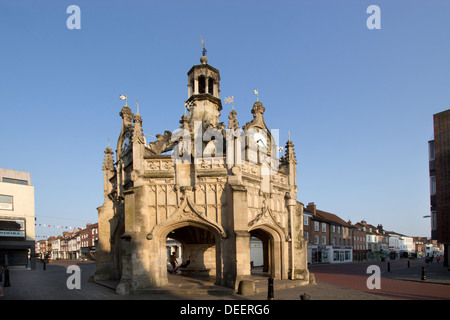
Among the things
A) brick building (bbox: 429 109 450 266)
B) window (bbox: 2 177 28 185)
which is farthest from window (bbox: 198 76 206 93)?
window (bbox: 2 177 28 185)

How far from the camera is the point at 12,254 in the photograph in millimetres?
36969

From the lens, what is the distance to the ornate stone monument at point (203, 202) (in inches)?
588

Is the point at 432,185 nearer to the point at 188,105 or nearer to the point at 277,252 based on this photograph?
the point at 277,252

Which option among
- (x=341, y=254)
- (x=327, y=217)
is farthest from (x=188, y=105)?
(x=341, y=254)

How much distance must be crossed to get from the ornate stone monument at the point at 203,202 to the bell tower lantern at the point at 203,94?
8cm

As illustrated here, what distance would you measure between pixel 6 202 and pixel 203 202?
32460 millimetres

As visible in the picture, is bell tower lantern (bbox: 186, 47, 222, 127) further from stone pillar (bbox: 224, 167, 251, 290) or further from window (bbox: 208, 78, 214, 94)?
stone pillar (bbox: 224, 167, 251, 290)

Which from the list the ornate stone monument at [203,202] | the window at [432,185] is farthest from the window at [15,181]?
the window at [432,185]

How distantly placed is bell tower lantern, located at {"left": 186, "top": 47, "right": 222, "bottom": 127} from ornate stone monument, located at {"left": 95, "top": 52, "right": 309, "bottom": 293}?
0.25 feet

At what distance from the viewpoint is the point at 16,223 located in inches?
1460
